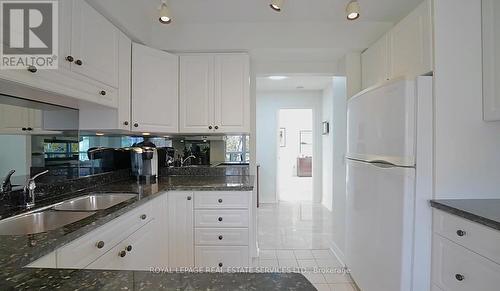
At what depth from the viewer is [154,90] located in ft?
7.36

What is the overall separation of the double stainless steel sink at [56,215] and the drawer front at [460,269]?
1974mm

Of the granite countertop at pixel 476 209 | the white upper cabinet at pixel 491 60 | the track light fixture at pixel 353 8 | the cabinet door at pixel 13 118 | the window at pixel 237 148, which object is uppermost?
the track light fixture at pixel 353 8

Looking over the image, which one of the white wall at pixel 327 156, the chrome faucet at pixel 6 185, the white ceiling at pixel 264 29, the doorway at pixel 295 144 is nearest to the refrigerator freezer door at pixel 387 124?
the white ceiling at pixel 264 29

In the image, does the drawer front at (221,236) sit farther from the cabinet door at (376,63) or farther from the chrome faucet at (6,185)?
Answer: the cabinet door at (376,63)

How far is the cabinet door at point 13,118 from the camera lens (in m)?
1.34

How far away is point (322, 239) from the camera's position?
3.18 metres

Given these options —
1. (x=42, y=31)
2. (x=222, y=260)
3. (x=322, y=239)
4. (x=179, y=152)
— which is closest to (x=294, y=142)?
(x=322, y=239)

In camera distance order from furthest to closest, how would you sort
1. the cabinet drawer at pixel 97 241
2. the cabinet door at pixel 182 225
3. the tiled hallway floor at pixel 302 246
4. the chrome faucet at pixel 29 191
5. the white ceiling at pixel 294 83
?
the white ceiling at pixel 294 83
the tiled hallway floor at pixel 302 246
the cabinet door at pixel 182 225
the chrome faucet at pixel 29 191
the cabinet drawer at pixel 97 241

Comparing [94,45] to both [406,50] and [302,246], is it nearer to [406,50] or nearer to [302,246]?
[406,50]

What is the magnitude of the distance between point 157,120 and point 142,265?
1229 millimetres

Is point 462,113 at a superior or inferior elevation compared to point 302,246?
superior

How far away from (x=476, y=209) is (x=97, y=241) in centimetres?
192

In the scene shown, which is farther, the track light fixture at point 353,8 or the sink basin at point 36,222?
the track light fixture at point 353,8

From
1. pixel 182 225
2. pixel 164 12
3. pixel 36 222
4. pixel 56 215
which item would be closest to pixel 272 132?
pixel 182 225
